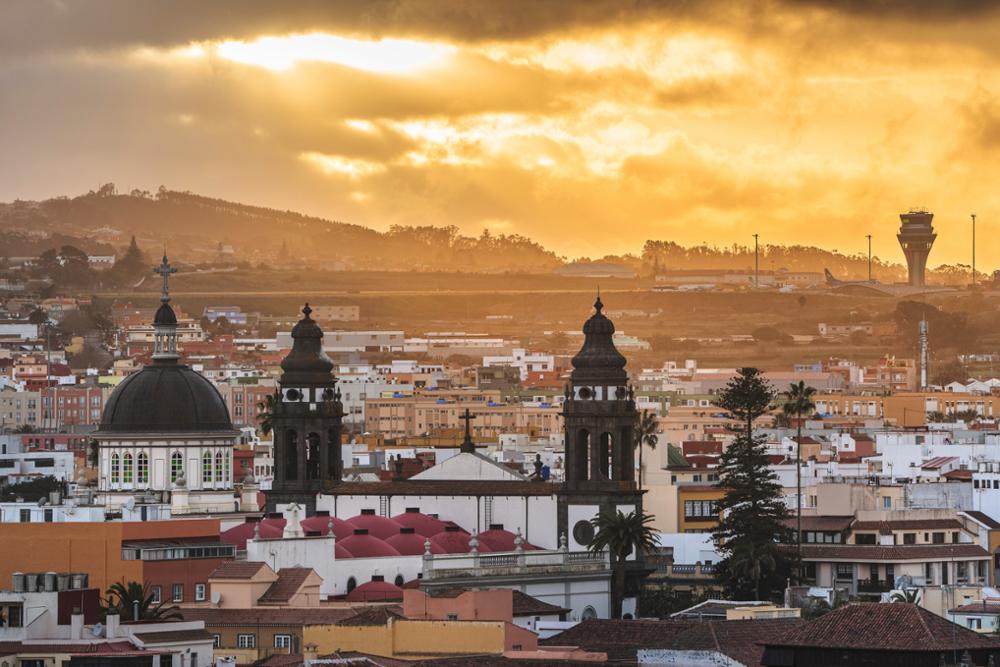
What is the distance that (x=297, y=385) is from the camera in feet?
317

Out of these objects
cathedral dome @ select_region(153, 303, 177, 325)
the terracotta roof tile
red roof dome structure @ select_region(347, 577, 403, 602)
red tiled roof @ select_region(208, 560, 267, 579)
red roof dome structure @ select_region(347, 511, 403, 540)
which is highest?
cathedral dome @ select_region(153, 303, 177, 325)

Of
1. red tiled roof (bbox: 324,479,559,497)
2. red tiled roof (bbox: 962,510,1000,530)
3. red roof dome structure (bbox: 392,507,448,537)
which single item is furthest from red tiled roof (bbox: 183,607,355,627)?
red tiled roof (bbox: 962,510,1000,530)

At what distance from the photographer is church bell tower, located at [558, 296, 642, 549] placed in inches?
3536

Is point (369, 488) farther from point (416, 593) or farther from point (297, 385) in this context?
point (416, 593)

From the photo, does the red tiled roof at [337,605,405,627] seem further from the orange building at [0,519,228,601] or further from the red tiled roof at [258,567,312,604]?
the orange building at [0,519,228,601]

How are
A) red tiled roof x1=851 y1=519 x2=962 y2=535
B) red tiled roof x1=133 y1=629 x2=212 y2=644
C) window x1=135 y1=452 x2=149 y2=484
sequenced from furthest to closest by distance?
red tiled roof x1=851 y1=519 x2=962 y2=535 → window x1=135 y1=452 x2=149 y2=484 → red tiled roof x1=133 y1=629 x2=212 y2=644

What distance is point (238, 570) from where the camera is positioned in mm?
76938

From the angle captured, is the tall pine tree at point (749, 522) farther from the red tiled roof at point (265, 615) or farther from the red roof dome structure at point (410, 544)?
the red tiled roof at point (265, 615)

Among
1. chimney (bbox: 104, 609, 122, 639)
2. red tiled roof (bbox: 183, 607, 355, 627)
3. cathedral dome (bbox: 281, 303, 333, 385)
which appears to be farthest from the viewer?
cathedral dome (bbox: 281, 303, 333, 385)

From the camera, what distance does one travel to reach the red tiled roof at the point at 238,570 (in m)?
76.5

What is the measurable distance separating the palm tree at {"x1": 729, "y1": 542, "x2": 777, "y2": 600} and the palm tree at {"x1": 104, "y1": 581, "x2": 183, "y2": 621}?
17875 mm

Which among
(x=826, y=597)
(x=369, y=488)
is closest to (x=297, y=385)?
(x=369, y=488)

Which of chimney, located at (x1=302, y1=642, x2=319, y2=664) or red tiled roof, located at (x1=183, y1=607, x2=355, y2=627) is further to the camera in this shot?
red tiled roof, located at (x1=183, y1=607, x2=355, y2=627)

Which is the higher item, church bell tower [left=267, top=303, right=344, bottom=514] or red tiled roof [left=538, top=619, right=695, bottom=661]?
church bell tower [left=267, top=303, right=344, bottom=514]
